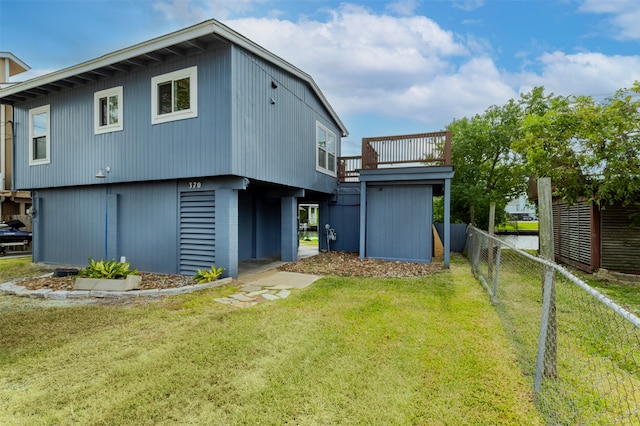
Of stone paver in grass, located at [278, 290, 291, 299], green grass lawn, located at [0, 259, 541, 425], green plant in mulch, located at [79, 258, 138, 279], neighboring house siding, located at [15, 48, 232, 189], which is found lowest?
stone paver in grass, located at [278, 290, 291, 299]

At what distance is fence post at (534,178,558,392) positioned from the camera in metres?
2.52

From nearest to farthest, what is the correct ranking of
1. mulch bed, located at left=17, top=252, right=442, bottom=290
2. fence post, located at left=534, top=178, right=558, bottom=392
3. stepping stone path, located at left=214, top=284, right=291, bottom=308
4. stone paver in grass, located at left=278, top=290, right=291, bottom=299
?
fence post, located at left=534, top=178, right=558, bottom=392 < stepping stone path, located at left=214, top=284, right=291, bottom=308 < stone paver in grass, located at left=278, top=290, right=291, bottom=299 < mulch bed, located at left=17, top=252, right=442, bottom=290

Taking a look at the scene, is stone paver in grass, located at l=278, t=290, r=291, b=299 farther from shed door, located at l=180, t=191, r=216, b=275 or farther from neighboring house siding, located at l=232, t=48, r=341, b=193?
neighboring house siding, located at l=232, t=48, r=341, b=193

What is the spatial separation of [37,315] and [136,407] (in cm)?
352

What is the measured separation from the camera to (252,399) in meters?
2.50

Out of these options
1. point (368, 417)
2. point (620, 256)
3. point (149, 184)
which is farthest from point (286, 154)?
point (620, 256)

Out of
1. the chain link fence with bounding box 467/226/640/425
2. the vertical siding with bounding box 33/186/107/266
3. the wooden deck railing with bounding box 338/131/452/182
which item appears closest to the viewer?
the chain link fence with bounding box 467/226/640/425

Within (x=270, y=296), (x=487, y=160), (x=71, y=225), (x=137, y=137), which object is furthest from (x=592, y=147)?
(x=71, y=225)

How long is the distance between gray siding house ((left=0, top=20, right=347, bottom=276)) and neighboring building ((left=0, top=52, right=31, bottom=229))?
5223mm

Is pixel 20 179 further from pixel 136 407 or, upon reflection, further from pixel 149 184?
pixel 136 407

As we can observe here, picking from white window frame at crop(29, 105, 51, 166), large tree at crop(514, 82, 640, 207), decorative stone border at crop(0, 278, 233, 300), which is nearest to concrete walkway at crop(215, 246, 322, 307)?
decorative stone border at crop(0, 278, 233, 300)

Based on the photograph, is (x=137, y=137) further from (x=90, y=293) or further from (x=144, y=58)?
(x=90, y=293)

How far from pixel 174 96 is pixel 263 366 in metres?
6.32

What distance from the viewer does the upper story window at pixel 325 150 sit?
1083 centimetres
